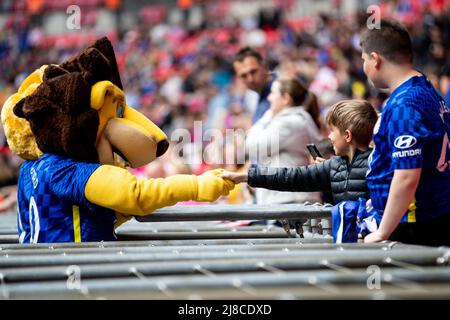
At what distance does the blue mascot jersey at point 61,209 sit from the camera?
3199 mm

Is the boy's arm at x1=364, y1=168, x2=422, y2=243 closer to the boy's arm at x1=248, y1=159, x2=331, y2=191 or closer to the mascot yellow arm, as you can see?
the mascot yellow arm

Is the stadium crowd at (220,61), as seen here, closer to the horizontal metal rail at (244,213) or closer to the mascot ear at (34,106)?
the horizontal metal rail at (244,213)

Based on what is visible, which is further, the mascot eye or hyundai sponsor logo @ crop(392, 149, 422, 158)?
the mascot eye

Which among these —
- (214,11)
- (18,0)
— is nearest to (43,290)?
(214,11)

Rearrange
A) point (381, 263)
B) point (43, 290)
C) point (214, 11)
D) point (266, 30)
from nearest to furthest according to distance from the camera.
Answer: point (43, 290)
point (381, 263)
point (266, 30)
point (214, 11)

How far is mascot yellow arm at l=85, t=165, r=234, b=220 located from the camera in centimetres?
308

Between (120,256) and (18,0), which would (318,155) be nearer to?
(120,256)

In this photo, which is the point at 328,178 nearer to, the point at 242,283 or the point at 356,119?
the point at 356,119

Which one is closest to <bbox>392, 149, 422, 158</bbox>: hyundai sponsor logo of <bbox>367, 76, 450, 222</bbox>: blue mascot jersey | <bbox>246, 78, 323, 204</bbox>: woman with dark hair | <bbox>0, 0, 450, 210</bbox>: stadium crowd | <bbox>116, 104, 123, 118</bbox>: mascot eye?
<bbox>367, 76, 450, 222</bbox>: blue mascot jersey

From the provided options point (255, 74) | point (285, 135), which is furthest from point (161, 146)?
point (255, 74)

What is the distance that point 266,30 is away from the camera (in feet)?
52.8

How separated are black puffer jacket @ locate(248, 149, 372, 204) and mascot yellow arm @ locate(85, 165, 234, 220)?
420 millimetres

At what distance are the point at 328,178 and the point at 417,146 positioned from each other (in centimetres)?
109
